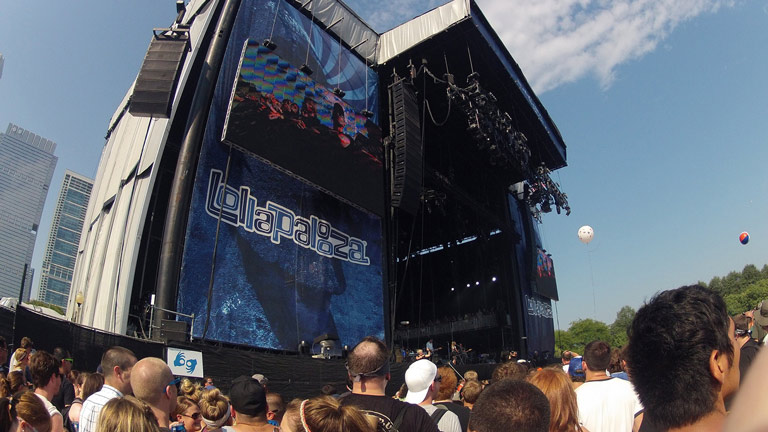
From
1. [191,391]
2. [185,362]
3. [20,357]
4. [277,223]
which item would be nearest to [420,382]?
[191,391]

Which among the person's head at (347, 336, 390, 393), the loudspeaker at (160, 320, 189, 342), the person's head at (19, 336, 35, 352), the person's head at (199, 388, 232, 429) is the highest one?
the loudspeaker at (160, 320, 189, 342)

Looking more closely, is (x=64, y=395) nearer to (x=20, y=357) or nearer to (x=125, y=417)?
(x=20, y=357)

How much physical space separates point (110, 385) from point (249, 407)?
972 millimetres

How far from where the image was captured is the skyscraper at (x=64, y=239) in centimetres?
9950

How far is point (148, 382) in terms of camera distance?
2752mm

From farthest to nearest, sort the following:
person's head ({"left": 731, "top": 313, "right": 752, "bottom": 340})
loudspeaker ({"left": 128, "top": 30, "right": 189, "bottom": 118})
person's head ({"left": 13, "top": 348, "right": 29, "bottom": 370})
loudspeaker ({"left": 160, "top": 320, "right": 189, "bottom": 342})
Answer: loudspeaker ({"left": 128, "top": 30, "right": 189, "bottom": 118}) → loudspeaker ({"left": 160, "top": 320, "right": 189, "bottom": 342}) → person's head ({"left": 13, "top": 348, "right": 29, "bottom": 370}) → person's head ({"left": 731, "top": 313, "right": 752, "bottom": 340})

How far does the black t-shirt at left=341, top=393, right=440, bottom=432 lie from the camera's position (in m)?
2.41

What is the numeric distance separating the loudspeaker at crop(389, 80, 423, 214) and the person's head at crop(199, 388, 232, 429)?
35.8 ft

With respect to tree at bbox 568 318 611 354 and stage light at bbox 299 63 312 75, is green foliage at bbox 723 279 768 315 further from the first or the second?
stage light at bbox 299 63 312 75

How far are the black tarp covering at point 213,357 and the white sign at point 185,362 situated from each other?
0.30 feet

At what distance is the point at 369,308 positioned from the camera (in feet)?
45.6

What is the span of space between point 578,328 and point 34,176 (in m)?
216

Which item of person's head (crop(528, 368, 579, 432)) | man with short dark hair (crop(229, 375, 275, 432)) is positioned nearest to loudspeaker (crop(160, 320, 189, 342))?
man with short dark hair (crop(229, 375, 275, 432))

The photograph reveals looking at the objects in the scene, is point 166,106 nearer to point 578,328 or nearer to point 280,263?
point 280,263
